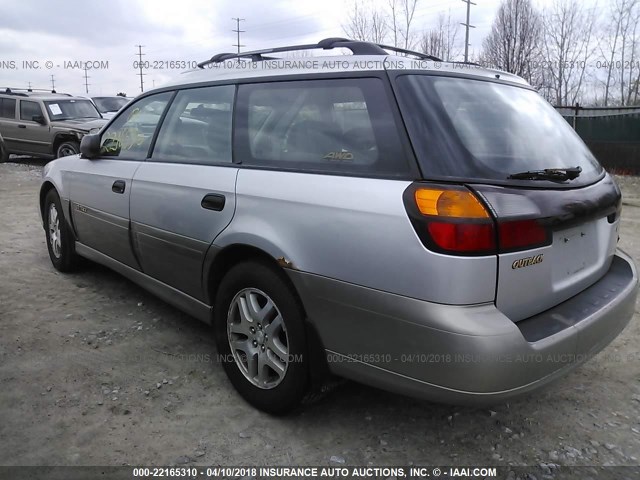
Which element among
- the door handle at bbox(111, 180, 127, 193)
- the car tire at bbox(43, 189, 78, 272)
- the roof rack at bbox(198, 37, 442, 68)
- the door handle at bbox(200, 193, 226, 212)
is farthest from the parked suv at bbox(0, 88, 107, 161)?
the door handle at bbox(200, 193, 226, 212)

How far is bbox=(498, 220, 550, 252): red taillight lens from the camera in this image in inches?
76.9

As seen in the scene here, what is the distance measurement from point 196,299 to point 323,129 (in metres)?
1.30

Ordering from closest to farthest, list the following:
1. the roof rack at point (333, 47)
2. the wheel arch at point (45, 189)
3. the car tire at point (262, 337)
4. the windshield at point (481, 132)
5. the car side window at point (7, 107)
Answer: the windshield at point (481, 132) < the car tire at point (262, 337) < the roof rack at point (333, 47) < the wheel arch at point (45, 189) < the car side window at point (7, 107)

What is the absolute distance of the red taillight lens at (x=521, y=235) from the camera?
1.95 m

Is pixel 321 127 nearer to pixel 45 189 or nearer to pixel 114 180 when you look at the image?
pixel 114 180

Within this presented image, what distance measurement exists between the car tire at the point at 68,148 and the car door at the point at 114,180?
28.8 ft

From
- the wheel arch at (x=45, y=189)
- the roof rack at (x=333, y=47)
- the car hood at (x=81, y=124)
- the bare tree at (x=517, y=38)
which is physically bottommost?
the wheel arch at (x=45, y=189)

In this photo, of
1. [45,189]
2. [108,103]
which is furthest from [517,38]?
[45,189]

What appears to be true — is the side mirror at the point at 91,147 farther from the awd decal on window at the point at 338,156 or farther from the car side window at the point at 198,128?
the awd decal on window at the point at 338,156

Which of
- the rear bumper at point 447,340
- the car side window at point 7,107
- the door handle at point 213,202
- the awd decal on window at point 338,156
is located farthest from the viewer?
the car side window at point 7,107

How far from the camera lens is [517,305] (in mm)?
2053

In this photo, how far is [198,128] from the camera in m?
3.19

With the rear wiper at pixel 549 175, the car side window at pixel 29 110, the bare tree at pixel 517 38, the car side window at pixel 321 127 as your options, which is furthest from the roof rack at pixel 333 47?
the bare tree at pixel 517 38

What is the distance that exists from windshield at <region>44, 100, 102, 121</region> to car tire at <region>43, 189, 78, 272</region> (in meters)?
9.12
